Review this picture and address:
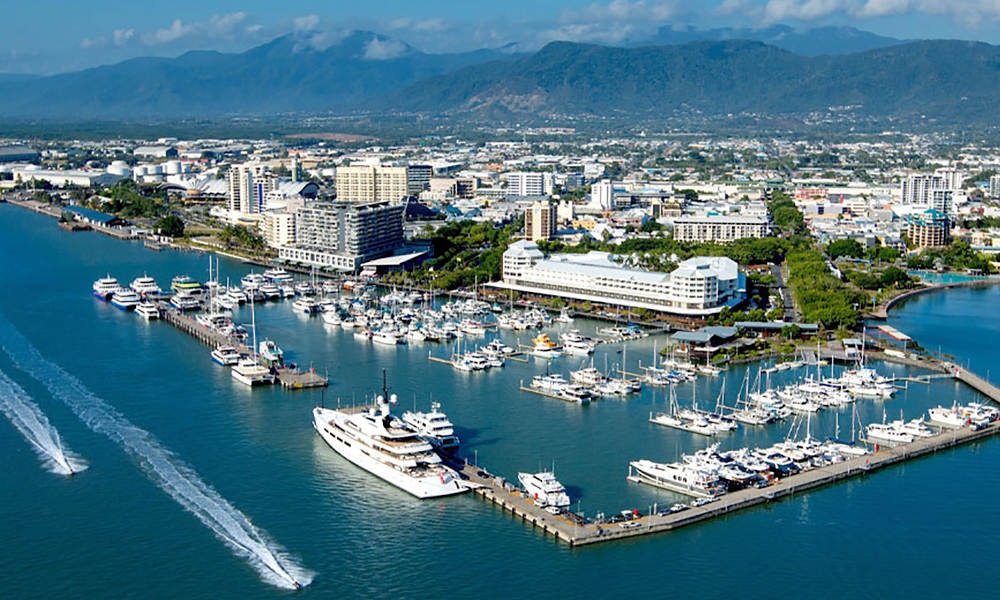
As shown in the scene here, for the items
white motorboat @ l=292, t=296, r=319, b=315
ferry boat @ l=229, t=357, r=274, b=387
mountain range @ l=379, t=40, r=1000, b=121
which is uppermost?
mountain range @ l=379, t=40, r=1000, b=121

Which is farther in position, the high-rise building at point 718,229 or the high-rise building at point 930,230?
the high-rise building at point 718,229

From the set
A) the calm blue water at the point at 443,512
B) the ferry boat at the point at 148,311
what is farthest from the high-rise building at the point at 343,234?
the calm blue water at the point at 443,512

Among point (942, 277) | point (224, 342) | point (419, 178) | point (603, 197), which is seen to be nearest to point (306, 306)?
point (224, 342)

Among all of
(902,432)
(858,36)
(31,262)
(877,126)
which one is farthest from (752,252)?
(858,36)

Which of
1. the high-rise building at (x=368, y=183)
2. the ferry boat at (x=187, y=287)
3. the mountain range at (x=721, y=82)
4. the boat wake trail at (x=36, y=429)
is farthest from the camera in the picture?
the mountain range at (x=721, y=82)

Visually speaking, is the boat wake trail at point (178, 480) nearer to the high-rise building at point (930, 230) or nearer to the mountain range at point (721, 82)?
the high-rise building at point (930, 230)

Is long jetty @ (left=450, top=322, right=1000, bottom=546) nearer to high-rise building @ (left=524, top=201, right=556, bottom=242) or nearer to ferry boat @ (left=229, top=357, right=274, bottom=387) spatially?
ferry boat @ (left=229, top=357, right=274, bottom=387)

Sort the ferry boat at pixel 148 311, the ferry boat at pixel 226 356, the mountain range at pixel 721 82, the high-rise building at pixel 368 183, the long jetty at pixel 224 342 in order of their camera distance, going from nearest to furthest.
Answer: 1. the long jetty at pixel 224 342
2. the ferry boat at pixel 226 356
3. the ferry boat at pixel 148 311
4. the high-rise building at pixel 368 183
5. the mountain range at pixel 721 82

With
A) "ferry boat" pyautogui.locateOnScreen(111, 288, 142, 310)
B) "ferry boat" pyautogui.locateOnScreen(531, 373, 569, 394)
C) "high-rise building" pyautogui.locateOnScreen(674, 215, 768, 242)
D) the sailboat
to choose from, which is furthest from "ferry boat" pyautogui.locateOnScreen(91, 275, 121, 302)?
"high-rise building" pyautogui.locateOnScreen(674, 215, 768, 242)
